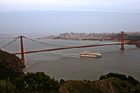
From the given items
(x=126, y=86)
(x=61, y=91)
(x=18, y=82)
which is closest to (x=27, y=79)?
(x=18, y=82)

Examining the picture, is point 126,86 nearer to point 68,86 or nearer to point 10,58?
point 68,86

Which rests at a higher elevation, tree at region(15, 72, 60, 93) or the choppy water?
tree at region(15, 72, 60, 93)

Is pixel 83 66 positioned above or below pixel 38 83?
below

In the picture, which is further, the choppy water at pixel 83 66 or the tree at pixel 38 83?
the choppy water at pixel 83 66

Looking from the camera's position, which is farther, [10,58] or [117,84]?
[10,58]

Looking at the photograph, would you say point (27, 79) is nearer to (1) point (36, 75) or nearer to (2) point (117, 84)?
(1) point (36, 75)

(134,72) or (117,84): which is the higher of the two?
(117,84)

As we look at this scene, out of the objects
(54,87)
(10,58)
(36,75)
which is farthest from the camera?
(10,58)

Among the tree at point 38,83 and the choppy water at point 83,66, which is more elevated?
the tree at point 38,83

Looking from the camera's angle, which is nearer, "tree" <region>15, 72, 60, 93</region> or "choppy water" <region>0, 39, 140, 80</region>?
"tree" <region>15, 72, 60, 93</region>

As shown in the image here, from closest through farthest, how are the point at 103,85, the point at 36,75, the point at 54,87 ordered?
the point at 103,85 → the point at 54,87 → the point at 36,75

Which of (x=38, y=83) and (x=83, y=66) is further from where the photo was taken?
(x=83, y=66)
